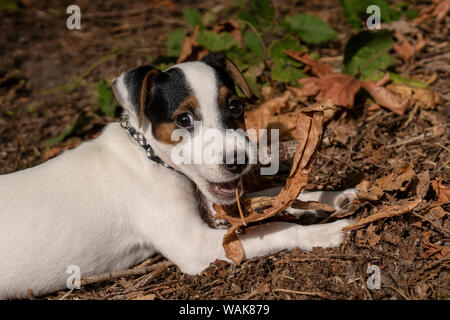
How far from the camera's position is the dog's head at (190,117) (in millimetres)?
2967

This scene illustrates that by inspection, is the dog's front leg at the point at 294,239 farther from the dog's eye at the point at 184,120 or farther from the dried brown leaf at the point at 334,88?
the dried brown leaf at the point at 334,88

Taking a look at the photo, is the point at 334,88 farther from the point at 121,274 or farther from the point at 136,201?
the point at 121,274

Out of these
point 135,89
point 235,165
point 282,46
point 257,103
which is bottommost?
point 235,165

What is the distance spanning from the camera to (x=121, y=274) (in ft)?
10.5

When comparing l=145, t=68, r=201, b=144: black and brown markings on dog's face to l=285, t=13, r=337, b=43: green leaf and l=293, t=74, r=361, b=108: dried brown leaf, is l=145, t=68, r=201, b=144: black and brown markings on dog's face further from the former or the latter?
l=285, t=13, r=337, b=43: green leaf

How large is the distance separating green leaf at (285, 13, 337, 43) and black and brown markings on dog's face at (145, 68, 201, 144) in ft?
6.89

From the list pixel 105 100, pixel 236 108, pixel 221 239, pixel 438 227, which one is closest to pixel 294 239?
pixel 221 239

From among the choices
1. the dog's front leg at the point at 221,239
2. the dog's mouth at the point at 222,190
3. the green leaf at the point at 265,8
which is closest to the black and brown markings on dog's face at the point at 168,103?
the dog's mouth at the point at 222,190

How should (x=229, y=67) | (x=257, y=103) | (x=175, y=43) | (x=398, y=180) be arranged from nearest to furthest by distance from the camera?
(x=398, y=180) < (x=229, y=67) < (x=257, y=103) < (x=175, y=43)

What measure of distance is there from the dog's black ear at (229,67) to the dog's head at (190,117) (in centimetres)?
30

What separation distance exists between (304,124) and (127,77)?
129 centimetres

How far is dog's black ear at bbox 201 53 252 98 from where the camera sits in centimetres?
357

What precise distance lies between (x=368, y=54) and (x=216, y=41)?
1.59 meters

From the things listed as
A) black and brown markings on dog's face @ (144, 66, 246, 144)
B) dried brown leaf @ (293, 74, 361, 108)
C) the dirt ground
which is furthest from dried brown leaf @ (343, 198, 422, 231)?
dried brown leaf @ (293, 74, 361, 108)
